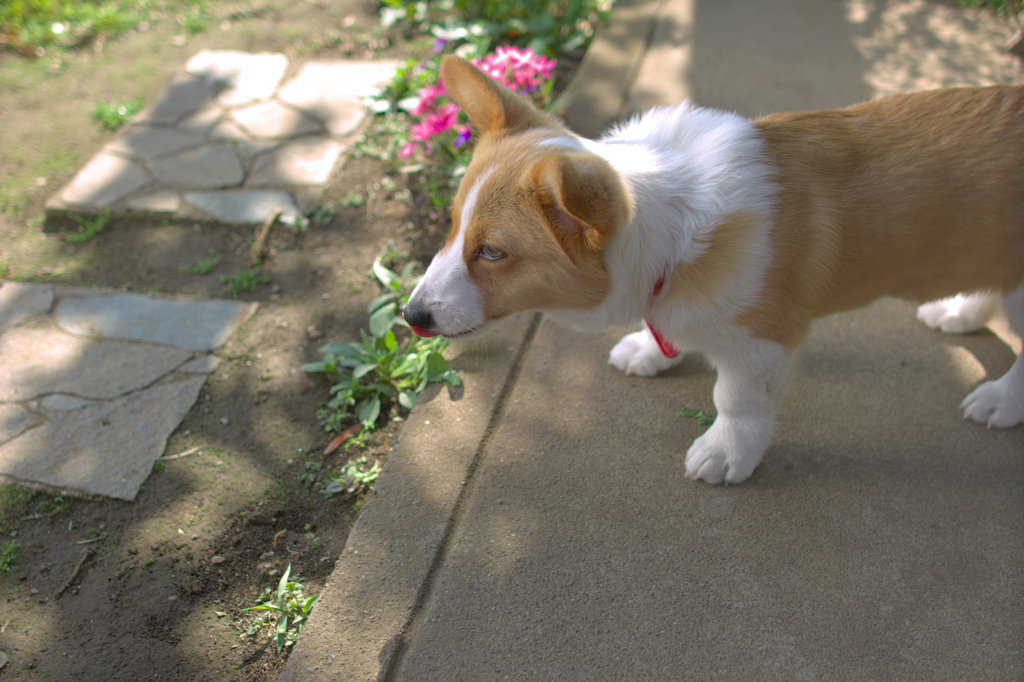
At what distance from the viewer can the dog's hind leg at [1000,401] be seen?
2535 mm

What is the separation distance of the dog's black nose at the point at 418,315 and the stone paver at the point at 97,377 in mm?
1397

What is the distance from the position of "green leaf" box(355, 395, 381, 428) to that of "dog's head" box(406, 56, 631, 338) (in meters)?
0.74

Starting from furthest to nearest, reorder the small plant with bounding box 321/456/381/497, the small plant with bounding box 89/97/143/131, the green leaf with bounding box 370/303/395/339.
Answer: the small plant with bounding box 89/97/143/131
the green leaf with bounding box 370/303/395/339
the small plant with bounding box 321/456/381/497

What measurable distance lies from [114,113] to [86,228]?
125 centimetres

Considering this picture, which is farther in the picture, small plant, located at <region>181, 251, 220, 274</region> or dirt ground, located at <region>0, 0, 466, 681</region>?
small plant, located at <region>181, 251, 220, 274</region>

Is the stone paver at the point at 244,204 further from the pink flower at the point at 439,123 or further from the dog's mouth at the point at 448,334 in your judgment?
the dog's mouth at the point at 448,334

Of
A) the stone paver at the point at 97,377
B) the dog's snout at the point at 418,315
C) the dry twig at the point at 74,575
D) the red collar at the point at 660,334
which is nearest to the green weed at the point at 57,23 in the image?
the stone paver at the point at 97,377

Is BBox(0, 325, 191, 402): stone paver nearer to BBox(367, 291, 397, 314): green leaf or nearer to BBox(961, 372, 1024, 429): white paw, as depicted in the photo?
BBox(367, 291, 397, 314): green leaf

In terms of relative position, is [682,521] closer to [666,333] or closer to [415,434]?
[666,333]

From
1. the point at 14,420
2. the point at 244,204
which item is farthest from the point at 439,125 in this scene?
the point at 14,420

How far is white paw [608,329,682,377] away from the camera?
9.18ft

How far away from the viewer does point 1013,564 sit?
219 centimetres

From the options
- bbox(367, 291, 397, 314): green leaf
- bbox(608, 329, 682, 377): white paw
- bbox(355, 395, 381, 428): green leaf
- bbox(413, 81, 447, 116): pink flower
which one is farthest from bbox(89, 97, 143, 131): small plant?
bbox(608, 329, 682, 377): white paw

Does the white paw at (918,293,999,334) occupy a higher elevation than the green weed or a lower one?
lower
